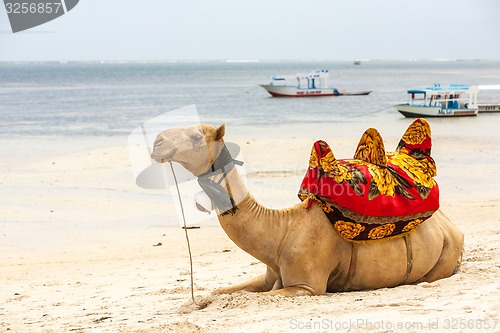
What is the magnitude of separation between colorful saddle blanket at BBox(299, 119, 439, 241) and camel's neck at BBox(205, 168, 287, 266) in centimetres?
38

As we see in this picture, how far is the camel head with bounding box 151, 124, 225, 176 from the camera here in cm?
511

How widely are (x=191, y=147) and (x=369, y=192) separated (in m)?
1.37

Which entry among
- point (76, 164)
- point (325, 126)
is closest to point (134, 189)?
point (76, 164)

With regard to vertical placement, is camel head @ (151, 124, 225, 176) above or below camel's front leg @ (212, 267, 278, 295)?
above

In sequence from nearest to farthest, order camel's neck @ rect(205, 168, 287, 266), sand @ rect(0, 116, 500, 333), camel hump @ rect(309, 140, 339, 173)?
sand @ rect(0, 116, 500, 333) < camel's neck @ rect(205, 168, 287, 266) < camel hump @ rect(309, 140, 339, 173)

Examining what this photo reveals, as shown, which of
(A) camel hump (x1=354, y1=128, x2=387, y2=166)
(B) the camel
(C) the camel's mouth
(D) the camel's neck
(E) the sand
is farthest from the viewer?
(A) camel hump (x1=354, y1=128, x2=387, y2=166)

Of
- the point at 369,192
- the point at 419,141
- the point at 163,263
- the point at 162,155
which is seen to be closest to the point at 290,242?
the point at 369,192

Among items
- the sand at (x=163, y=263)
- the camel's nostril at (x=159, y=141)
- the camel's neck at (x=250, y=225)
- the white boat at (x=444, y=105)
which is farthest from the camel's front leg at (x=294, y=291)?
the white boat at (x=444, y=105)

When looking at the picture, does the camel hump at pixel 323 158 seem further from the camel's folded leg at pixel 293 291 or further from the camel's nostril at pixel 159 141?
the camel's nostril at pixel 159 141

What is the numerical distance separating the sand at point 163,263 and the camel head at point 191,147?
102 cm

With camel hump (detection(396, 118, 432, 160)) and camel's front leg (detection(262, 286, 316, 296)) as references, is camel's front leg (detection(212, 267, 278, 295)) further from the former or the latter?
camel hump (detection(396, 118, 432, 160))

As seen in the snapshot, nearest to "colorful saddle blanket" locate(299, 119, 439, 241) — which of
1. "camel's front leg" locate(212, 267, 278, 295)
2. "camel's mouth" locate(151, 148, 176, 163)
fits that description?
"camel's front leg" locate(212, 267, 278, 295)

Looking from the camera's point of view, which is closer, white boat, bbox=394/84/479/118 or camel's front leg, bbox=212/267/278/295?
camel's front leg, bbox=212/267/278/295

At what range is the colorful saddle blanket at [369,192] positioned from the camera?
5.55m
